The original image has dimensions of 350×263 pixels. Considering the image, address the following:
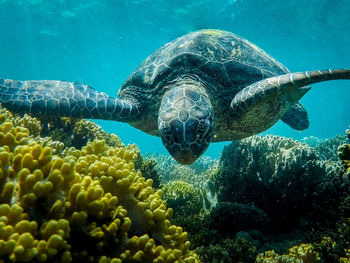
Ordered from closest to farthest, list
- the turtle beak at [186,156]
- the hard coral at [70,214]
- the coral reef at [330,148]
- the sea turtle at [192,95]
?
the hard coral at [70,214], the turtle beak at [186,156], the sea turtle at [192,95], the coral reef at [330,148]

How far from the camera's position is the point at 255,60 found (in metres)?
5.07

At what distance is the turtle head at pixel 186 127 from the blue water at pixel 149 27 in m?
23.5

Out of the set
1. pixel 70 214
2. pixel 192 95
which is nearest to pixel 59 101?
pixel 192 95

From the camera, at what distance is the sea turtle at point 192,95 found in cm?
329

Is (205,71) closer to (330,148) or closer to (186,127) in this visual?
(186,127)

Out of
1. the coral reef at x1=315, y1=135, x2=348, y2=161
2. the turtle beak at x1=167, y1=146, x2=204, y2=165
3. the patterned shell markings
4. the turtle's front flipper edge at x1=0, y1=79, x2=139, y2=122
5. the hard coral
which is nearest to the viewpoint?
the hard coral

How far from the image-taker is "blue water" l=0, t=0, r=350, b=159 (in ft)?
77.6

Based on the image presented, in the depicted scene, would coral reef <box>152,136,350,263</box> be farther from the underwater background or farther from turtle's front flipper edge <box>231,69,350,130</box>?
turtle's front flipper edge <box>231,69,350,130</box>

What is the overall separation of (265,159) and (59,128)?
14.0 feet

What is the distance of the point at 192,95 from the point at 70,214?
2739mm

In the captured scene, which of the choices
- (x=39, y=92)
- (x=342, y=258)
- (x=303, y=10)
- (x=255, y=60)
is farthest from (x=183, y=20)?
(x=342, y=258)

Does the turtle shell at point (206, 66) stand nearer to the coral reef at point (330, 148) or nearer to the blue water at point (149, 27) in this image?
the coral reef at point (330, 148)

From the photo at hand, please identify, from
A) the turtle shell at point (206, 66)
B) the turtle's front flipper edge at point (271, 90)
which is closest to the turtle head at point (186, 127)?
the turtle's front flipper edge at point (271, 90)

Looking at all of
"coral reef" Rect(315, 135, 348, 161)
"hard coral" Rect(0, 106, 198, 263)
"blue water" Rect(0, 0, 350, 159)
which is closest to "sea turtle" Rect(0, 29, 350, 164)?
"hard coral" Rect(0, 106, 198, 263)
